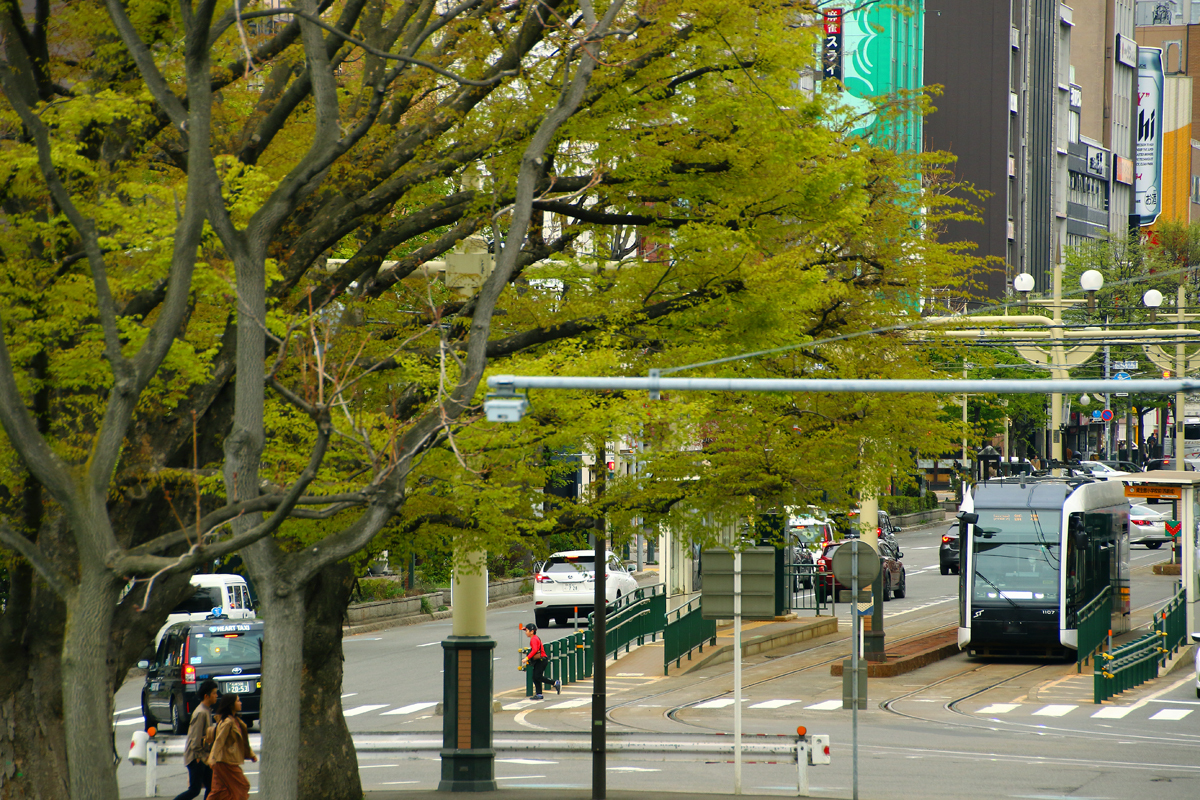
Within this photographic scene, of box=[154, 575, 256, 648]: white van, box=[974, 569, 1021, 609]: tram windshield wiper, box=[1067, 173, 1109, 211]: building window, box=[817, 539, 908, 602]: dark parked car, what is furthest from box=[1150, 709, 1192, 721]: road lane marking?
box=[1067, 173, 1109, 211]: building window

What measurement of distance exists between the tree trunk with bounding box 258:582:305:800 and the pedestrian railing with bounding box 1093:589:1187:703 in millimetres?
18683

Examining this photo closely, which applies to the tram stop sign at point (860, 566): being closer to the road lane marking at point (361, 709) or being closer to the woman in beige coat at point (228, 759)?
the woman in beige coat at point (228, 759)

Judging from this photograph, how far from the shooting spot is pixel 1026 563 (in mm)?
28750

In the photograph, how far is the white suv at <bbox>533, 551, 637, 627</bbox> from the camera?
118 ft

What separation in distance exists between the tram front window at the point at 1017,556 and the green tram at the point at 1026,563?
2cm

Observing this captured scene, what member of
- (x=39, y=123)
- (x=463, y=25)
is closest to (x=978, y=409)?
(x=463, y=25)

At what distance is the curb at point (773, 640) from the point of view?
30.9 metres

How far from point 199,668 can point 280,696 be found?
13.9 meters

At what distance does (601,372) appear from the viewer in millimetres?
12562

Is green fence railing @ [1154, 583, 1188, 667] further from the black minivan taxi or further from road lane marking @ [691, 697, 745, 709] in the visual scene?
the black minivan taxi

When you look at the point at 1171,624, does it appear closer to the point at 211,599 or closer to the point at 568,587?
the point at 568,587

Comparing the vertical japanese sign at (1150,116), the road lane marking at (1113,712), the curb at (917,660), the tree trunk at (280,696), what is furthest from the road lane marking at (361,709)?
the vertical japanese sign at (1150,116)

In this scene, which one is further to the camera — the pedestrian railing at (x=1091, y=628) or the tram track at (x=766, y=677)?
the pedestrian railing at (x=1091, y=628)

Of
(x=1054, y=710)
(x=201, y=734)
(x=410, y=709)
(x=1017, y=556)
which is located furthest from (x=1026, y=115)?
(x=201, y=734)
